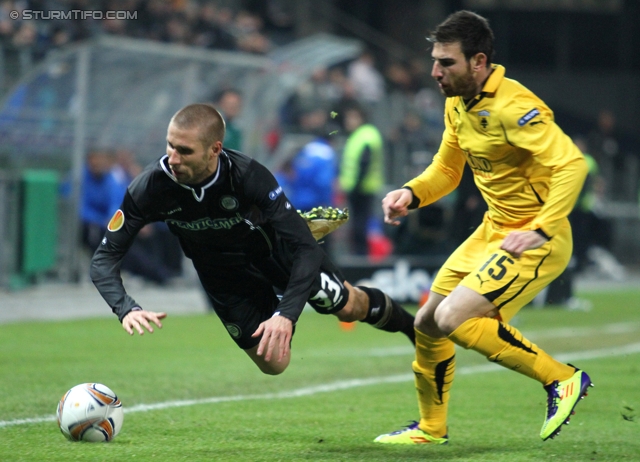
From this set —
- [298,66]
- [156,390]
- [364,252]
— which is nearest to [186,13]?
[298,66]

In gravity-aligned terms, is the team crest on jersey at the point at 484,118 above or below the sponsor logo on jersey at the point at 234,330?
above

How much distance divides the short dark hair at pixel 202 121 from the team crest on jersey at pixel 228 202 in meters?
0.33

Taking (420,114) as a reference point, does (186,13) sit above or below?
above

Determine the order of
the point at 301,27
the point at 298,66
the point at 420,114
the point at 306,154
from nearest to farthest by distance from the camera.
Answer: the point at 306,154
the point at 298,66
the point at 420,114
the point at 301,27

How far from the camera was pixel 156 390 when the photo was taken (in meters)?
7.81

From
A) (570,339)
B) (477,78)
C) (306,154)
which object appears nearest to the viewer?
(477,78)

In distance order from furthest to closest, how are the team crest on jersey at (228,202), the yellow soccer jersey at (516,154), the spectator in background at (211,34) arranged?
1. the spectator in background at (211,34)
2. the team crest on jersey at (228,202)
3. the yellow soccer jersey at (516,154)

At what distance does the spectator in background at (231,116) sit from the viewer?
13909mm

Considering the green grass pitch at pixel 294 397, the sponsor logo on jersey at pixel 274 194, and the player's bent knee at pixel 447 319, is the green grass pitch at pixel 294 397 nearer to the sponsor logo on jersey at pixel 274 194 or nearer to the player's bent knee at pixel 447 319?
the player's bent knee at pixel 447 319

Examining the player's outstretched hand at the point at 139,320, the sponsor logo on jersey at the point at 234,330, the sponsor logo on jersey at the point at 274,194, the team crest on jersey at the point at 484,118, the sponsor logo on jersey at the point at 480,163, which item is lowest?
the sponsor logo on jersey at the point at 234,330

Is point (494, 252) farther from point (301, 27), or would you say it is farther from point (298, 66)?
point (301, 27)

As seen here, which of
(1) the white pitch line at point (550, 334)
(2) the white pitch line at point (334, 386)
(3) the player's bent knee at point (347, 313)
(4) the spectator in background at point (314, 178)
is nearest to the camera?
(3) the player's bent knee at point (347, 313)

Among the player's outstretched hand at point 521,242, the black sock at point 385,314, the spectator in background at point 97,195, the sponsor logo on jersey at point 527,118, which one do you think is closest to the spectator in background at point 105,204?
the spectator in background at point 97,195

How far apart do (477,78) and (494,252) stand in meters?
0.91
